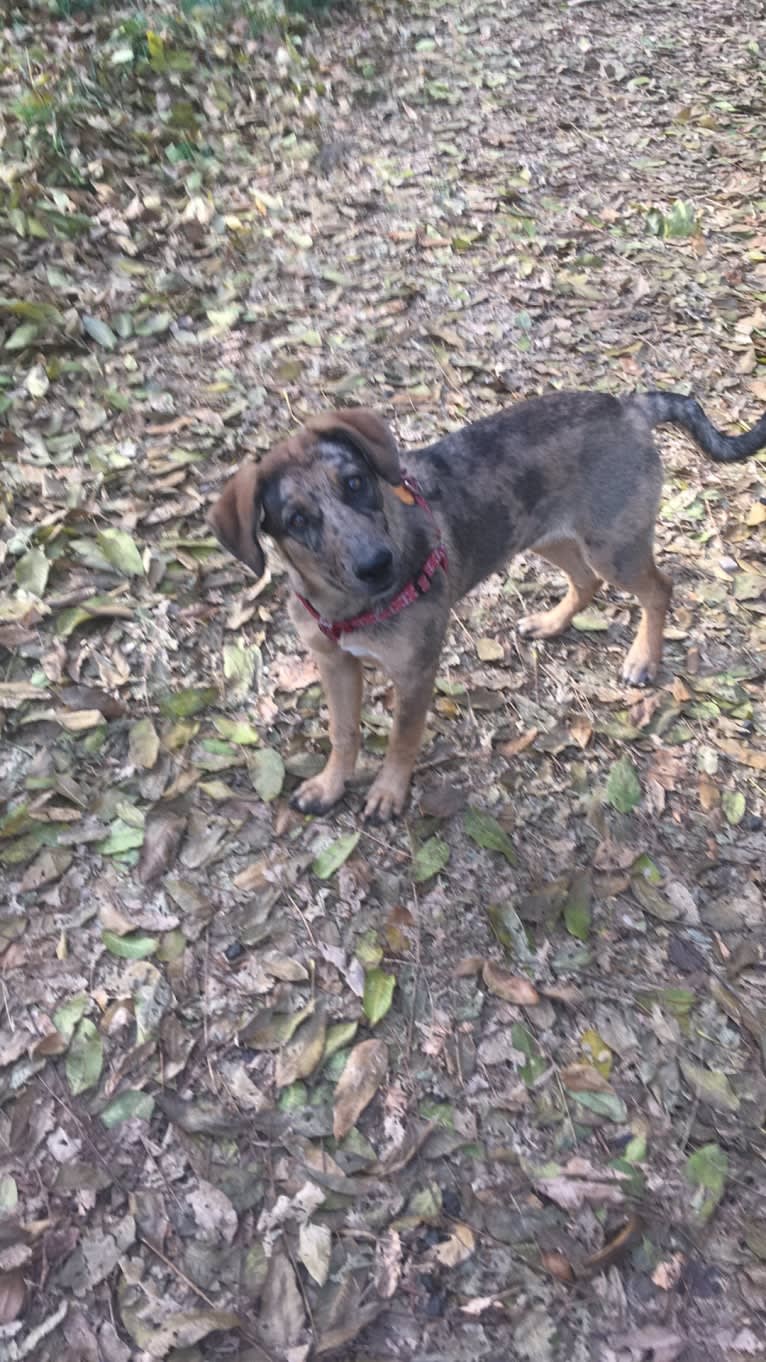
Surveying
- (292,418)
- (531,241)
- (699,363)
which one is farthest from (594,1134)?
(531,241)

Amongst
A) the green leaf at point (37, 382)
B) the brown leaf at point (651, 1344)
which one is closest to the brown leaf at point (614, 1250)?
the brown leaf at point (651, 1344)

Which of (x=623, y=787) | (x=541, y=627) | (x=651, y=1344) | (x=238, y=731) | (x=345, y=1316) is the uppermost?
(x=541, y=627)

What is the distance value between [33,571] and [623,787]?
3448 millimetres

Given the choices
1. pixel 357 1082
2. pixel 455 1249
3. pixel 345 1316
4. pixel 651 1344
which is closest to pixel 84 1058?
pixel 357 1082

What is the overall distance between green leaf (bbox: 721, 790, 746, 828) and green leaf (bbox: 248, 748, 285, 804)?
2.32m

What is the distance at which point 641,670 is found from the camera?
5012mm

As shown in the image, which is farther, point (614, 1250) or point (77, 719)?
point (77, 719)

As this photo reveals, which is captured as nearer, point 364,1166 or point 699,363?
point 364,1166

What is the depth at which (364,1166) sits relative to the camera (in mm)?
3375

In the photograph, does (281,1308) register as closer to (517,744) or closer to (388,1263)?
(388,1263)

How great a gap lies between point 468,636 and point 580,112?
6930mm

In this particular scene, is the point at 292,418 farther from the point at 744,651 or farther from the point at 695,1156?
the point at 695,1156

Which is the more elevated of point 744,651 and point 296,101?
point 296,101

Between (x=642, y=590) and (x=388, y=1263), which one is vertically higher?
(x=642, y=590)
